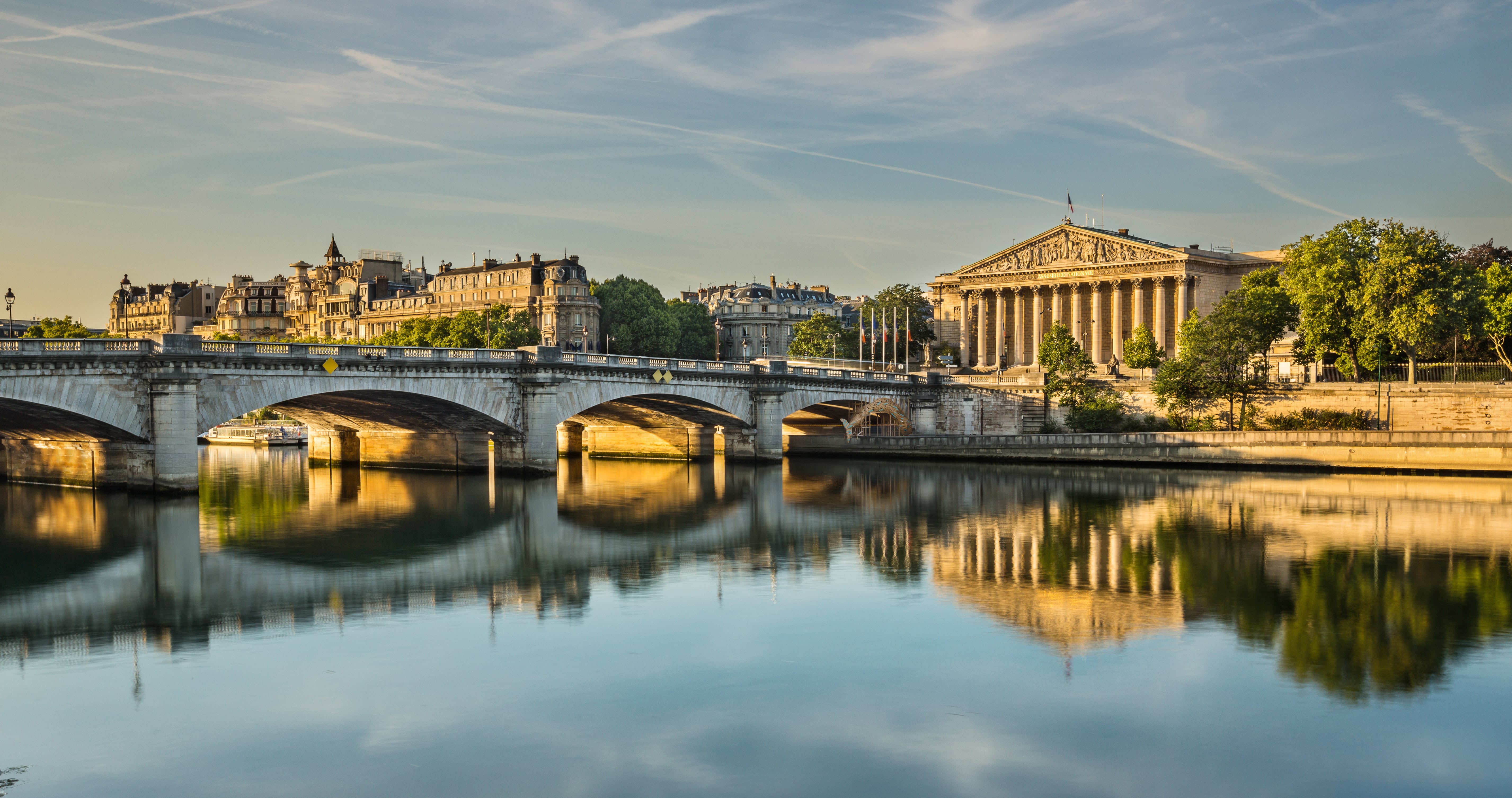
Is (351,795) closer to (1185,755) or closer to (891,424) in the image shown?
(1185,755)

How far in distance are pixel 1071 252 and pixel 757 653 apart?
4442 inches

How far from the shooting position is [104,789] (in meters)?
17.7

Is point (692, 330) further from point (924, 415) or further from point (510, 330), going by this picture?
point (924, 415)

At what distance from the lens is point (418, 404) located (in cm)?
6306

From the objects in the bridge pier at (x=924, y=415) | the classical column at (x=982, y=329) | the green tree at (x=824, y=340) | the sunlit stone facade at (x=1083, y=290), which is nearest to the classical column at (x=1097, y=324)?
the sunlit stone facade at (x=1083, y=290)

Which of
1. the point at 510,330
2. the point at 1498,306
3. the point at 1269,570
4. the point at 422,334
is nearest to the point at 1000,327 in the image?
the point at 510,330

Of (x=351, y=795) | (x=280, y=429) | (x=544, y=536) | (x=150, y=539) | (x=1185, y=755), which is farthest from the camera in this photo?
(x=280, y=429)

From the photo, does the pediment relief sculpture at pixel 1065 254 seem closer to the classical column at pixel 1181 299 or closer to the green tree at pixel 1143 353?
the classical column at pixel 1181 299

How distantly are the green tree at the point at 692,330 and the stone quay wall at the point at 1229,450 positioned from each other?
218ft

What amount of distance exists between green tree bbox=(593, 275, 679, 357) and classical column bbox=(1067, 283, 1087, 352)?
44985 mm

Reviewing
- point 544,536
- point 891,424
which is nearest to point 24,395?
point 544,536

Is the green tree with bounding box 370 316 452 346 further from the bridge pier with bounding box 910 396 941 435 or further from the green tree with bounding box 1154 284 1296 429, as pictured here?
the green tree with bounding box 1154 284 1296 429

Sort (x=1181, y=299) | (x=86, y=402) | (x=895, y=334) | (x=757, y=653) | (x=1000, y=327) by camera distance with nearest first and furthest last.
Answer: (x=757, y=653)
(x=86, y=402)
(x=895, y=334)
(x=1181, y=299)
(x=1000, y=327)

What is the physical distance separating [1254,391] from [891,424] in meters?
24.6
